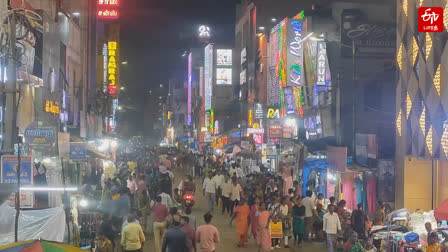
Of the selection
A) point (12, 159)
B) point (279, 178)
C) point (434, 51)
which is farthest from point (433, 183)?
point (12, 159)

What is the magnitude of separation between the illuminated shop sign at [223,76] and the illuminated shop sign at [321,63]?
4709 cm

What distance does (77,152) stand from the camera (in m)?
21.0

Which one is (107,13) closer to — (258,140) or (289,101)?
(258,140)

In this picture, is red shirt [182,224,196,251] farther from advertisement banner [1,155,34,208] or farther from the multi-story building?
the multi-story building

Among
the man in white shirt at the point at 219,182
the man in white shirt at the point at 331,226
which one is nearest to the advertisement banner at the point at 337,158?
the man in white shirt at the point at 219,182

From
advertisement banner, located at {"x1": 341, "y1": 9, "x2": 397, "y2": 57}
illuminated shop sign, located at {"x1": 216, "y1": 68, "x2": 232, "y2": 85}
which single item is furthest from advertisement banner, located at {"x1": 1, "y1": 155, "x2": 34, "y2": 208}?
Answer: illuminated shop sign, located at {"x1": 216, "y1": 68, "x2": 232, "y2": 85}

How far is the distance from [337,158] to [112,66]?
31731mm

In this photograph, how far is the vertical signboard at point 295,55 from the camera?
1190 inches

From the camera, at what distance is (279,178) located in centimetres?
2702

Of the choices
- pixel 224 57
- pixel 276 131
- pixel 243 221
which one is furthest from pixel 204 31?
pixel 243 221

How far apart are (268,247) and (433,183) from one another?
6.10 m

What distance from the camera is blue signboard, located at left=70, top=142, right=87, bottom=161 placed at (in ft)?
68.4

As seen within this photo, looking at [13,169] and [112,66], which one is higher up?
[112,66]

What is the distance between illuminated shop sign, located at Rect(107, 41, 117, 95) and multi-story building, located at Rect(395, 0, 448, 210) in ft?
109
